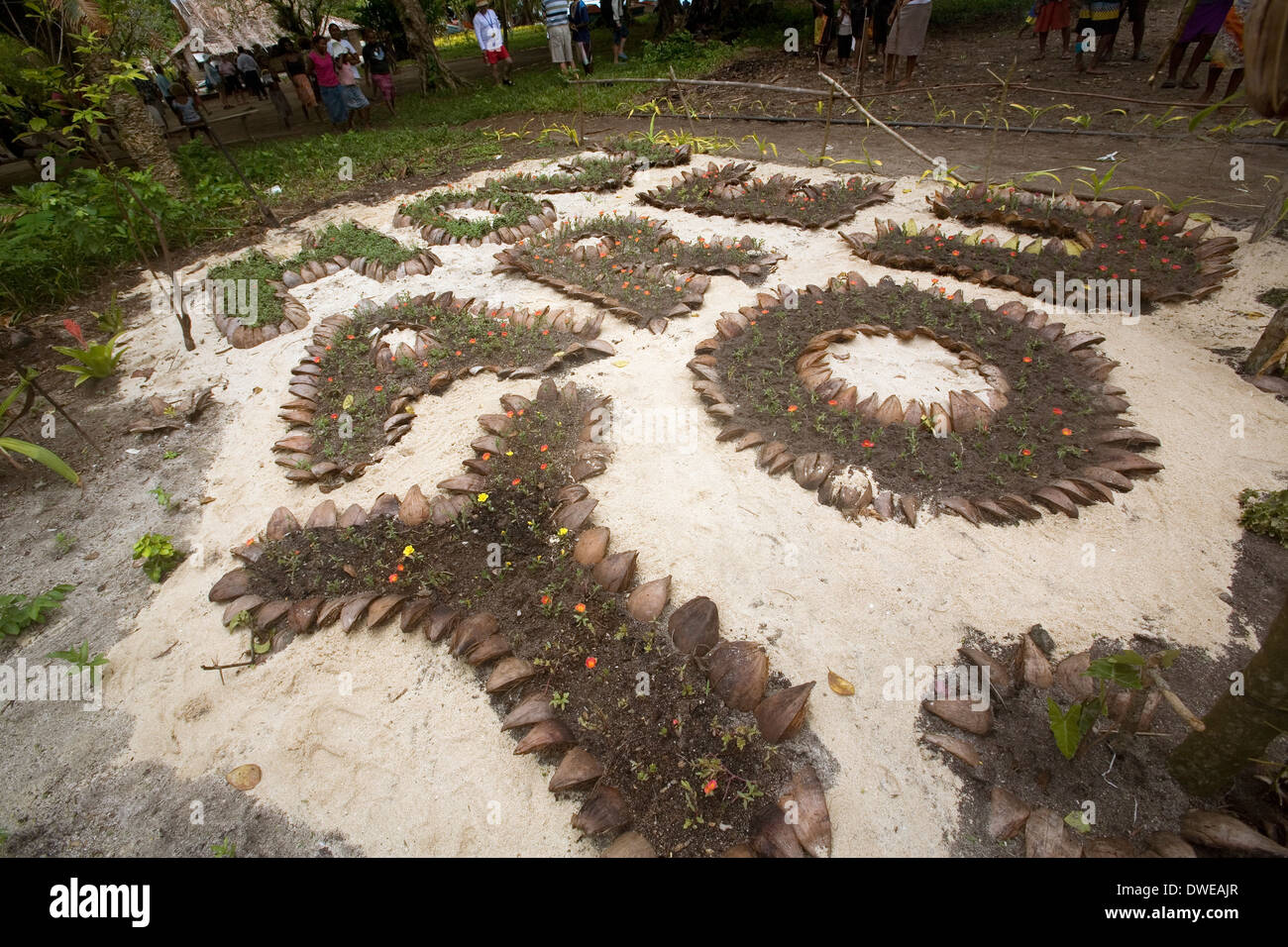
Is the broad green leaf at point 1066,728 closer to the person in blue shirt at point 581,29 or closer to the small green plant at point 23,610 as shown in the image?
the small green plant at point 23,610

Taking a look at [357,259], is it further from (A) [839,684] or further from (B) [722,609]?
(A) [839,684]

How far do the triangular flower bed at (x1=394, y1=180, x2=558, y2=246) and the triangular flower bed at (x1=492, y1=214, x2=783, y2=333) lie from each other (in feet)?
1.22

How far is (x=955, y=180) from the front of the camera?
656cm

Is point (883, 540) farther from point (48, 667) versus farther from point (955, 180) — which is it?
point (955, 180)

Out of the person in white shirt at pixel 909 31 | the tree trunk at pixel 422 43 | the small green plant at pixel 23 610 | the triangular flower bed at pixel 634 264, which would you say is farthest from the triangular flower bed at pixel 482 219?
the tree trunk at pixel 422 43

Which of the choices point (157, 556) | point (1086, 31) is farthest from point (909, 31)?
point (157, 556)

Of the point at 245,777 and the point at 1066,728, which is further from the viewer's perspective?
the point at 245,777

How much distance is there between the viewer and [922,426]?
11.8 ft

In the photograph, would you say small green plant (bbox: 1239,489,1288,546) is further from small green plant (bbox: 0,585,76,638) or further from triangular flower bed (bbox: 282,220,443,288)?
triangular flower bed (bbox: 282,220,443,288)

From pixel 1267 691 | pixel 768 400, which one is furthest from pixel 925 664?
pixel 768 400

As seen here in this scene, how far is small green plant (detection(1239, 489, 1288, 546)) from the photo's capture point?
286 centimetres

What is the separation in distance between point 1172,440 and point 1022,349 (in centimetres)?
107

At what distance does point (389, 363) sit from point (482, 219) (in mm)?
3184

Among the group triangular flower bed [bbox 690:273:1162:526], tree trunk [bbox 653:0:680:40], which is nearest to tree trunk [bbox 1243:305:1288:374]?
triangular flower bed [bbox 690:273:1162:526]
